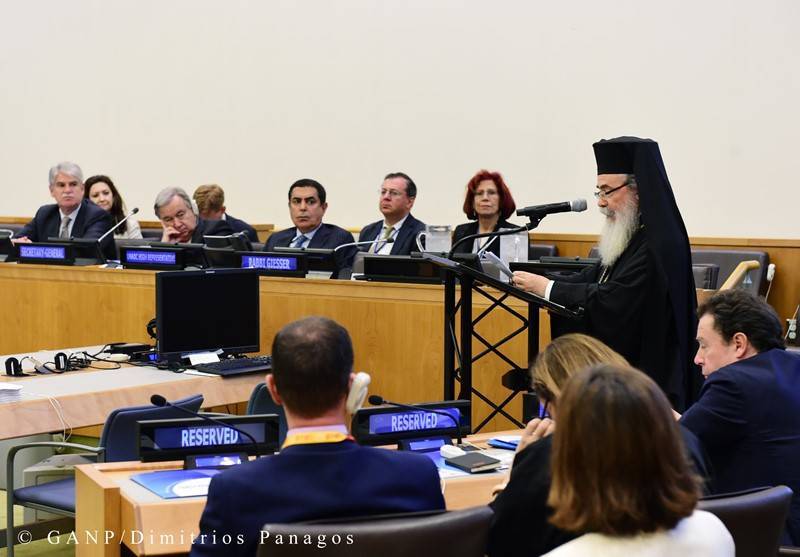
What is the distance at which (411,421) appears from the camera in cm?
284

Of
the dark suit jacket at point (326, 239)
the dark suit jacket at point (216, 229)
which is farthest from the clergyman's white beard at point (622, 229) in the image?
the dark suit jacket at point (216, 229)

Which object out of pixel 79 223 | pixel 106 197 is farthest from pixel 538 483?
pixel 106 197

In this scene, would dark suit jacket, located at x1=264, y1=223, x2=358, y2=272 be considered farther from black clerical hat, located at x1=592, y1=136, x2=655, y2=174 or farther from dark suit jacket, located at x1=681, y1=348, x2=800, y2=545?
dark suit jacket, located at x1=681, y1=348, x2=800, y2=545

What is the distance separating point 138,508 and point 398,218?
4.26m

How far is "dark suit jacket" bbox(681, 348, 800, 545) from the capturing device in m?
2.63

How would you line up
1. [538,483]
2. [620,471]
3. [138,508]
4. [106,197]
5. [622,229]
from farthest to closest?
[106,197]
[622,229]
[138,508]
[538,483]
[620,471]

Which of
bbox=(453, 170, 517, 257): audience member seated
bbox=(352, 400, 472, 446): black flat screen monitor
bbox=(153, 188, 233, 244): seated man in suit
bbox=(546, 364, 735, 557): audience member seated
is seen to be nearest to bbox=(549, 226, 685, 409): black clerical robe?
bbox=(352, 400, 472, 446): black flat screen monitor

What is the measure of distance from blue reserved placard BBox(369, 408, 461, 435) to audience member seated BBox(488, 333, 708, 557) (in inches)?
29.8

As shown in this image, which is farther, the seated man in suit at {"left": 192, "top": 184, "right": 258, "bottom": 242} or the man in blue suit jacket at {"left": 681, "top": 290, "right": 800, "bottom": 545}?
the seated man in suit at {"left": 192, "top": 184, "right": 258, "bottom": 242}

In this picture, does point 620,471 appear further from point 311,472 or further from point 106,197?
point 106,197

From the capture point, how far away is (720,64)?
7223mm

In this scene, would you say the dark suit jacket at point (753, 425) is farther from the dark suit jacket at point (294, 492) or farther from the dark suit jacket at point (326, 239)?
the dark suit jacket at point (326, 239)

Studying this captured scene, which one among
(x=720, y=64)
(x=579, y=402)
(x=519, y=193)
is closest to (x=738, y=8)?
(x=720, y=64)

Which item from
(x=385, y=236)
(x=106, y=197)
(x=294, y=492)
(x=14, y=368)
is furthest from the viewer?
(x=106, y=197)
